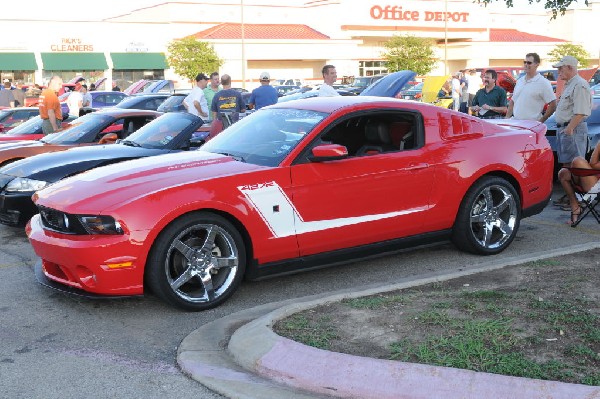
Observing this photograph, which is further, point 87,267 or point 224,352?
point 87,267

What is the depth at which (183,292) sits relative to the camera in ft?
18.1

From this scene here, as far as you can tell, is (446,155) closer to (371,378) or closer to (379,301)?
(379,301)

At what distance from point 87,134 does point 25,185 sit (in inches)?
95.3

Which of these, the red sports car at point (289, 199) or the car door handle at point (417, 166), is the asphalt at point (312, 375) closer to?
the red sports car at point (289, 199)

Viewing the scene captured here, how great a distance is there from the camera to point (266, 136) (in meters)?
6.38

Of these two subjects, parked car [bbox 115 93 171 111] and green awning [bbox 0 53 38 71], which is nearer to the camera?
parked car [bbox 115 93 171 111]

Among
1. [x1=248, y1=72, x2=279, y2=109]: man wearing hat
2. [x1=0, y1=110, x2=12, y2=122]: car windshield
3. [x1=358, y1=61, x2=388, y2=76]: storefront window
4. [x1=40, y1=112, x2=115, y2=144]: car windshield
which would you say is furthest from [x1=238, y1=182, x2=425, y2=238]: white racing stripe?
[x1=358, y1=61, x2=388, y2=76]: storefront window

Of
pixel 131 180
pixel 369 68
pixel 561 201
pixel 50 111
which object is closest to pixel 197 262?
pixel 131 180

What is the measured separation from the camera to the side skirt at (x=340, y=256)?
227 inches

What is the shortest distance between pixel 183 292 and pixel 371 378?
6.78ft

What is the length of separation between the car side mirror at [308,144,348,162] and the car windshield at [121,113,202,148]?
345 centimetres

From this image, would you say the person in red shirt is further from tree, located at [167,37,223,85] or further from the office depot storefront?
tree, located at [167,37,223,85]

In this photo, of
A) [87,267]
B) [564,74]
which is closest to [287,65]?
[564,74]

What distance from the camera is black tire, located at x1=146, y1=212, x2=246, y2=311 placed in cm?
530
